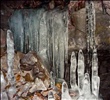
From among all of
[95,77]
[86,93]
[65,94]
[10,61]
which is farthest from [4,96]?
[95,77]

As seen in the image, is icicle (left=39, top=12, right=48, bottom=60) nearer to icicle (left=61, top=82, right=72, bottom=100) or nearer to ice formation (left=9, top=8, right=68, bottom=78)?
ice formation (left=9, top=8, right=68, bottom=78)

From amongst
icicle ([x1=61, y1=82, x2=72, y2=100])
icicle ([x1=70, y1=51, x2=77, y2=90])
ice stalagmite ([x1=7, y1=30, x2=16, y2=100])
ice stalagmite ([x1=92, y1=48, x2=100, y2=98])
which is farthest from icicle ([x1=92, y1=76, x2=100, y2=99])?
ice stalagmite ([x1=7, y1=30, x2=16, y2=100])

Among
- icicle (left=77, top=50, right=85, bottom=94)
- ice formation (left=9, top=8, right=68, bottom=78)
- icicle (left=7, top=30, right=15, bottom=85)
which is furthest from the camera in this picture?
ice formation (left=9, top=8, right=68, bottom=78)

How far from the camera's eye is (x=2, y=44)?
31.2 feet

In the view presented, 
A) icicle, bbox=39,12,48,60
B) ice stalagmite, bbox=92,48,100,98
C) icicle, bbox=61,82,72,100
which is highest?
icicle, bbox=39,12,48,60

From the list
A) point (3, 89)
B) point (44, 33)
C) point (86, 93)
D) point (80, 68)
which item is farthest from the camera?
point (44, 33)

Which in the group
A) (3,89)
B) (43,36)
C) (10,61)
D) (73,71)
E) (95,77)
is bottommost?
(3,89)

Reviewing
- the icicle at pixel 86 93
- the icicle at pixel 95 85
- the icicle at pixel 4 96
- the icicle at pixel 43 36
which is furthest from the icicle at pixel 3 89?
the icicle at pixel 95 85

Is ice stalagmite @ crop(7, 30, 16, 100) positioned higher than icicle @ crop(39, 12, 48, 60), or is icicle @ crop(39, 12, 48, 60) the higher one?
icicle @ crop(39, 12, 48, 60)

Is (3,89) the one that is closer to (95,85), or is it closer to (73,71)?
(73,71)

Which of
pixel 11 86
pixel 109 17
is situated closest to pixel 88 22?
pixel 109 17

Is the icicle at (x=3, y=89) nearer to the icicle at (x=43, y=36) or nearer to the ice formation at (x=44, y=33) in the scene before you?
the ice formation at (x=44, y=33)

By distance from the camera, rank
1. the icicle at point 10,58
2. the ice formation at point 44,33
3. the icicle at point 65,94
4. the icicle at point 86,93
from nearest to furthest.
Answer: the icicle at point 65,94
the icicle at point 86,93
the icicle at point 10,58
the ice formation at point 44,33

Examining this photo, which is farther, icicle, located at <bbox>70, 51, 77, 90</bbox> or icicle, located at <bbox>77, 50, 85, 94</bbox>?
icicle, located at <bbox>70, 51, 77, 90</bbox>
